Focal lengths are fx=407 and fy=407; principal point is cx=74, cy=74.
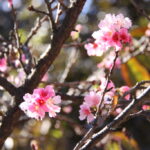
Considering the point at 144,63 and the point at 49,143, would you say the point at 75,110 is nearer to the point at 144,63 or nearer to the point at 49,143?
the point at 49,143

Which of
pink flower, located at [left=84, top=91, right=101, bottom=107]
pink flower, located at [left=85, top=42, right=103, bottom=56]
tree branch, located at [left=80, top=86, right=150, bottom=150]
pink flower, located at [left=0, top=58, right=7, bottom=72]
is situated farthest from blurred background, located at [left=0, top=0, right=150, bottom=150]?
tree branch, located at [left=80, top=86, right=150, bottom=150]

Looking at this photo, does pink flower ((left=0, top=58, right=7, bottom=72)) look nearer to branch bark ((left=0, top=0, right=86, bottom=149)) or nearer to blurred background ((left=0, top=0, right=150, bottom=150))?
blurred background ((left=0, top=0, right=150, bottom=150))

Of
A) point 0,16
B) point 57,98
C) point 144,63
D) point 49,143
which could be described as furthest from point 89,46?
point 0,16

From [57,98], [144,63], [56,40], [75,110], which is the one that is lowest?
[75,110]

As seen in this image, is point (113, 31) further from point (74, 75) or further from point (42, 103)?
point (74, 75)

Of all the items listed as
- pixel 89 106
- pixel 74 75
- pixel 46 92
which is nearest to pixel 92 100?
pixel 89 106

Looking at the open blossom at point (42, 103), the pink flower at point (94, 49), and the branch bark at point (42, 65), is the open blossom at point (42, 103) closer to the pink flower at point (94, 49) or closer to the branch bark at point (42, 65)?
the branch bark at point (42, 65)
